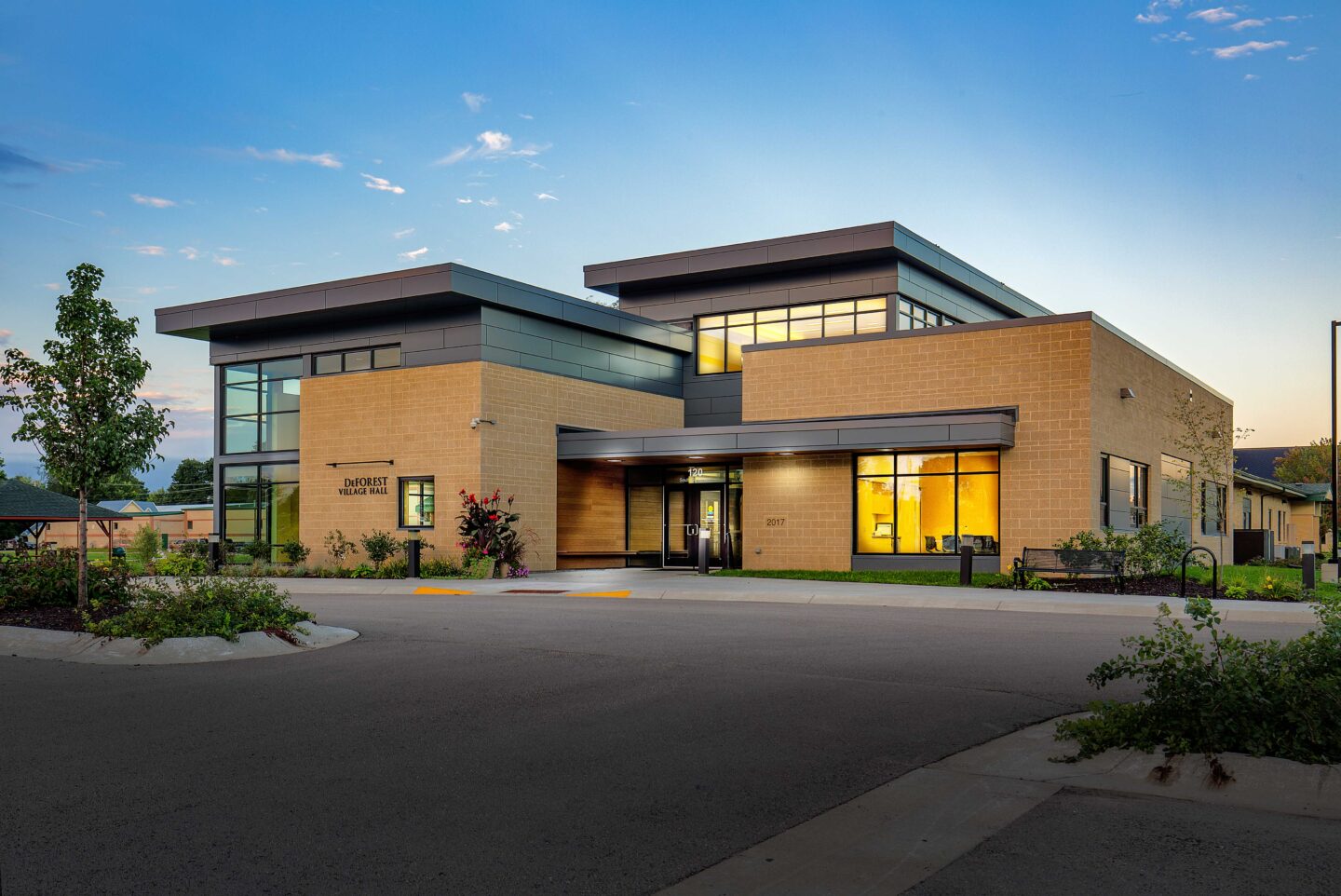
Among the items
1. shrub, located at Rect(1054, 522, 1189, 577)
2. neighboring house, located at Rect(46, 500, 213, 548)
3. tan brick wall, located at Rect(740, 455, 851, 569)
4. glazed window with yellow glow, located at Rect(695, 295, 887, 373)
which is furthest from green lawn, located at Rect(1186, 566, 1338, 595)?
neighboring house, located at Rect(46, 500, 213, 548)

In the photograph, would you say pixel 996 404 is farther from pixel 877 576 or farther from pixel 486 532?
pixel 486 532

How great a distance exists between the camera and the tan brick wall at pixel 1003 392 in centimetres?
2397

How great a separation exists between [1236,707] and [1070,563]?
14.9m

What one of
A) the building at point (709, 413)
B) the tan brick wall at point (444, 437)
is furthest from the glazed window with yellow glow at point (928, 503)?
the tan brick wall at point (444, 437)

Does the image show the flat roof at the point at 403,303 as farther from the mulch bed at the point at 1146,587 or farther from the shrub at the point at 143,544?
the mulch bed at the point at 1146,587

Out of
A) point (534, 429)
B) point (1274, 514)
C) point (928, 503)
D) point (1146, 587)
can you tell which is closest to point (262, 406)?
point (534, 429)

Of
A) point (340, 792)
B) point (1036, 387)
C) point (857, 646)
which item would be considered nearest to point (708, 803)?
point (340, 792)

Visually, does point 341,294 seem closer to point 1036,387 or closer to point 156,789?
point 1036,387

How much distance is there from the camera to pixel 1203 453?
3191 centimetres

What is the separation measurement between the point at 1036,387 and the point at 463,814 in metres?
20.9

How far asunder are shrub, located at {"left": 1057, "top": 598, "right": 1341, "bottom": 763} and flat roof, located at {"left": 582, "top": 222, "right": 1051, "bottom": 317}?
81.7 ft

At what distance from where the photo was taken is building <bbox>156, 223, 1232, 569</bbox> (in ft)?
81.3

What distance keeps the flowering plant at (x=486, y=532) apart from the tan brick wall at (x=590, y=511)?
10.8 feet

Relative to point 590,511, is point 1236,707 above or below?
below
